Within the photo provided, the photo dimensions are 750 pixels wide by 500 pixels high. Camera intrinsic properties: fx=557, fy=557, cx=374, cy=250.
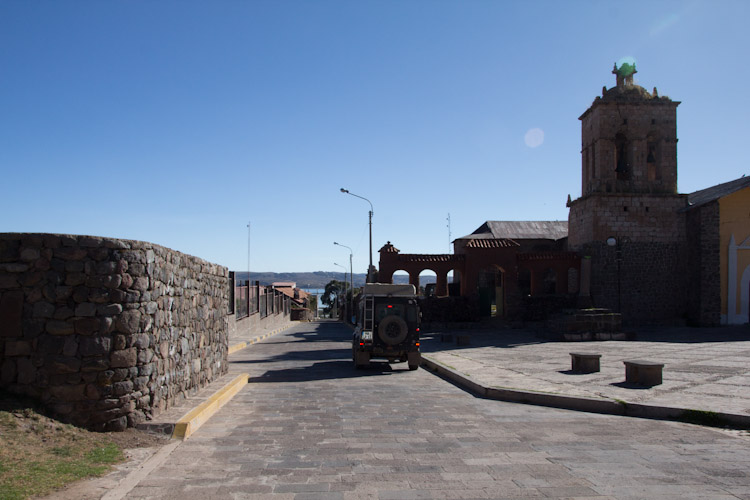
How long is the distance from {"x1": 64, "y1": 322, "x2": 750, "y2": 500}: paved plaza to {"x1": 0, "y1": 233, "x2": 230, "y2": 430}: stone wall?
108 cm

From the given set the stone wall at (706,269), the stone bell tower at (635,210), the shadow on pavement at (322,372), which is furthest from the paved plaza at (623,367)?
the stone bell tower at (635,210)

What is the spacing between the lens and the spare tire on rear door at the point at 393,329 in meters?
14.6

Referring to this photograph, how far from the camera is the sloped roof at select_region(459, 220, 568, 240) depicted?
1800 inches

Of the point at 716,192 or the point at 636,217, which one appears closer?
the point at 636,217

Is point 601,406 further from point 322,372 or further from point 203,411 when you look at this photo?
point 322,372

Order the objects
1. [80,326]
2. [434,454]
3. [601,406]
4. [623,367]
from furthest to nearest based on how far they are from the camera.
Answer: [623,367] → [601,406] → [80,326] → [434,454]

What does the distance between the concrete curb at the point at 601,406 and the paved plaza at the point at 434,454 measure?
0.29 meters

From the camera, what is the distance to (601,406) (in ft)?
30.1

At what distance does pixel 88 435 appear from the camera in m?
6.39

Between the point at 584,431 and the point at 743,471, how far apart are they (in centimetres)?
216

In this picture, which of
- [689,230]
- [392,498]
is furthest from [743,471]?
[689,230]

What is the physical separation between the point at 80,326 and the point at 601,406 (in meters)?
7.84

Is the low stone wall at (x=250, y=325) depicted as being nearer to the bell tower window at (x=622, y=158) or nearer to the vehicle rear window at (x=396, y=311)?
the vehicle rear window at (x=396, y=311)

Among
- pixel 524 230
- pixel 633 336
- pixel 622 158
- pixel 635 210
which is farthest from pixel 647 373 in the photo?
pixel 524 230
